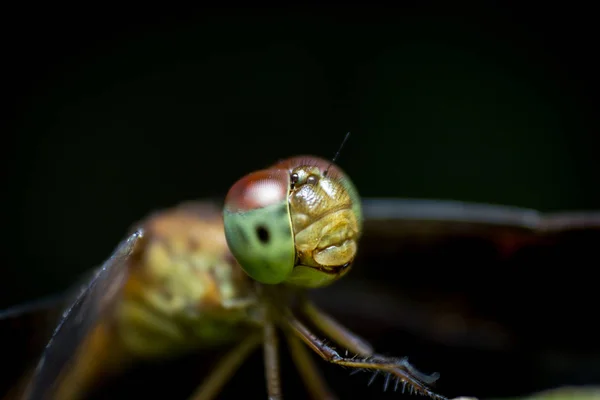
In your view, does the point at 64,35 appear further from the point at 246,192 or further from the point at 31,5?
the point at 246,192

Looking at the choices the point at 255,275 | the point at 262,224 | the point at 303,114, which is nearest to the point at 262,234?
the point at 262,224

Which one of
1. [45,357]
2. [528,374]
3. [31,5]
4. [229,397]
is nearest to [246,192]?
[45,357]

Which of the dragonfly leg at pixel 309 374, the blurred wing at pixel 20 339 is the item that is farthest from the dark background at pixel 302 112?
the dragonfly leg at pixel 309 374

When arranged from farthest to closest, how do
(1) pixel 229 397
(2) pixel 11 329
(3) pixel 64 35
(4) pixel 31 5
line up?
(3) pixel 64 35 → (4) pixel 31 5 → (1) pixel 229 397 → (2) pixel 11 329

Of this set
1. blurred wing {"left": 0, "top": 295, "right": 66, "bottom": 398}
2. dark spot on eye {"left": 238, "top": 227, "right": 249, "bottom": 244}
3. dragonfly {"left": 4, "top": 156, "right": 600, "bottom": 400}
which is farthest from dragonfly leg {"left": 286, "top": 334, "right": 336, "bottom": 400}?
blurred wing {"left": 0, "top": 295, "right": 66, "bottom": 398}

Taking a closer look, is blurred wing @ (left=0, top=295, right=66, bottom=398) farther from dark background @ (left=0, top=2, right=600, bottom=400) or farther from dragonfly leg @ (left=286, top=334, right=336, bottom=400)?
dark background @ (left=0, top=2, right=600, bottom=400)

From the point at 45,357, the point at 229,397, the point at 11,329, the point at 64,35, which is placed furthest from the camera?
the point at 64,35
